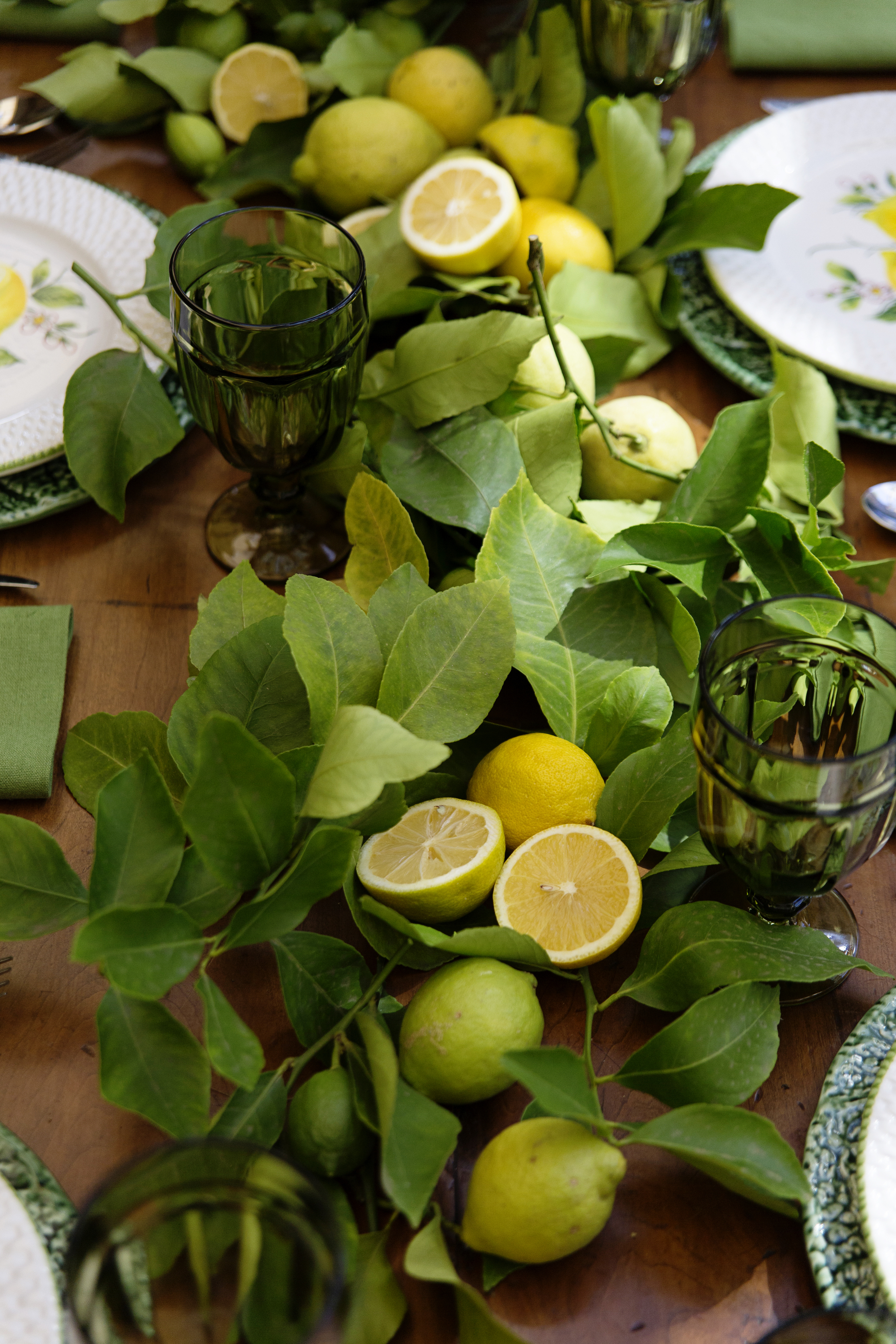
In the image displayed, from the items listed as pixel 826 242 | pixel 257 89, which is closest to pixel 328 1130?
pixel 826 242

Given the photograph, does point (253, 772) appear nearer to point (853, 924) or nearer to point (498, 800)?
point (498, 800)

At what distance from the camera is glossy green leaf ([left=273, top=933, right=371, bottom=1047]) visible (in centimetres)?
49

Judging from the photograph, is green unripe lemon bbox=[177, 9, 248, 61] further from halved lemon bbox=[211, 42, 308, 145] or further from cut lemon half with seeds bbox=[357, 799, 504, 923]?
cut lemon half with seeds bbox=[357, 799, 504, 923]

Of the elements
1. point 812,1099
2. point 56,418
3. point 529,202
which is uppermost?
point 529,202

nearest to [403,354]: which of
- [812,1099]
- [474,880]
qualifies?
[474,880]

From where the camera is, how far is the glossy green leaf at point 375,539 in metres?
0.60

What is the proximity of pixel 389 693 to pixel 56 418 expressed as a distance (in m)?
0.38

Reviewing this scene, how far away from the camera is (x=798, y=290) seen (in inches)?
34.5

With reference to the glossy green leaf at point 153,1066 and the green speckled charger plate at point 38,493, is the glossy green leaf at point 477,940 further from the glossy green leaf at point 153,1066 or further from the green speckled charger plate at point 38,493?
the green speckled charger plate at point 38,493

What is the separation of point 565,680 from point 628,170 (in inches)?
17.9

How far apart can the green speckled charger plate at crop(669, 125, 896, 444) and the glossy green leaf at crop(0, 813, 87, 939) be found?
→ 23.0 inches

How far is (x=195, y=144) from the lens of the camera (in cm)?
98

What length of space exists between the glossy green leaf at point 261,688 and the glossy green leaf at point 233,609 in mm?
21

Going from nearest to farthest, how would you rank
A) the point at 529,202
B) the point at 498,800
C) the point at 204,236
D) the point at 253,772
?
1. the point at 253,772
2. the point at 498,800
3. the point at 204,236
4. the point at 529,202
